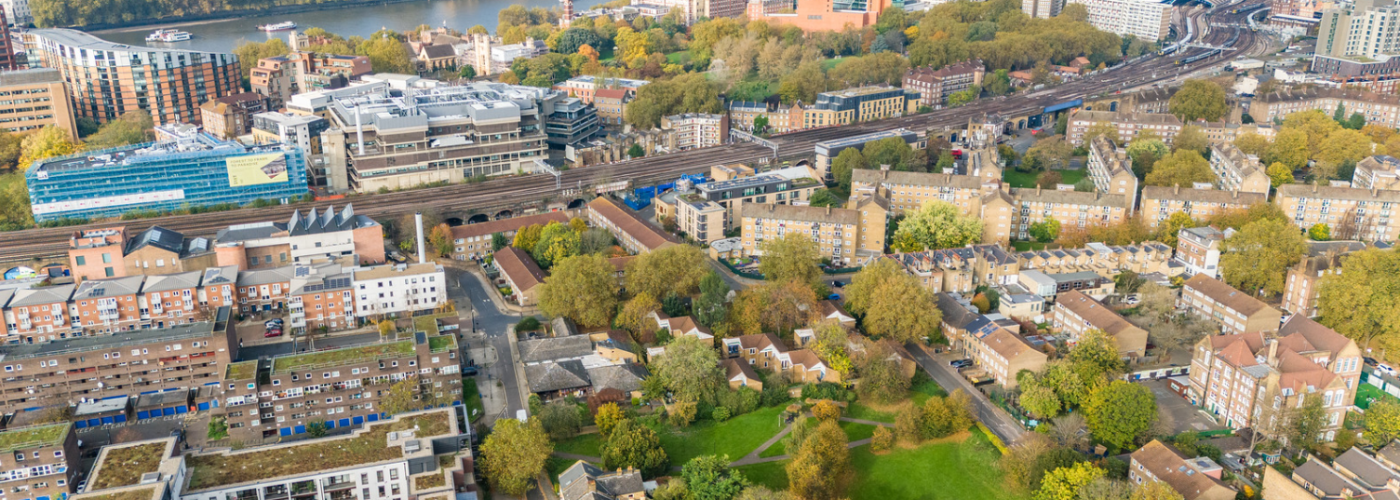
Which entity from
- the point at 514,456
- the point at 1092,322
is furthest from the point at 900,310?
the point at 514,456

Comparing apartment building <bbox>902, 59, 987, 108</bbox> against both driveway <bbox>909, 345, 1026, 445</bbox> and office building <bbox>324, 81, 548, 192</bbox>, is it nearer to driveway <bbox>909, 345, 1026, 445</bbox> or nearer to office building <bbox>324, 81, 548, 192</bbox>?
office building <bbox>324, 81, 548, 192</bbox>

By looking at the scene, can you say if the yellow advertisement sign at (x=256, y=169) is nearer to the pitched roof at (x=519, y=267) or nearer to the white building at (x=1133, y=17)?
the pitched roof at (x=519, y=267)

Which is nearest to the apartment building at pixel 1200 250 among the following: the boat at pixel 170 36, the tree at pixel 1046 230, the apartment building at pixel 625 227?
the tree at pixel 1046 230

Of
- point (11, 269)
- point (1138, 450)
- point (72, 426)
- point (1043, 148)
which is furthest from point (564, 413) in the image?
point (1043, 148)

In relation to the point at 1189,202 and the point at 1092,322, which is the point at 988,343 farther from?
the point at 1189,202

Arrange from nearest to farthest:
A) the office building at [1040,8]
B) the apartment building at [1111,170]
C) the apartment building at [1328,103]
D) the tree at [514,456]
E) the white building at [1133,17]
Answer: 1. the tree at [514,456]
2. the apartment building at [1111,170]
3. the apartment building at [1328,103]
4. the white building at [1133,17]
5. the office building at [1040,8]

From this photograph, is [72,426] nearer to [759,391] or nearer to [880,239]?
[759,391]
